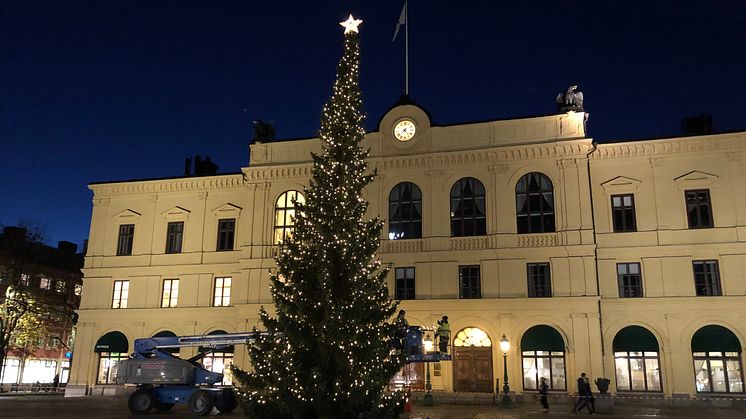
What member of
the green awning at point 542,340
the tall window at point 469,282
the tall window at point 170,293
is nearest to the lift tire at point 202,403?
the tall window at point 469,282

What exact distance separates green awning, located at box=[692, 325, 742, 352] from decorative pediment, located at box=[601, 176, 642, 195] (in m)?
7.85

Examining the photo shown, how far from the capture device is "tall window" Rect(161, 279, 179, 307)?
39562mm

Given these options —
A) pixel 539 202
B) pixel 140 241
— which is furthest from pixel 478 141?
pixel 140 241

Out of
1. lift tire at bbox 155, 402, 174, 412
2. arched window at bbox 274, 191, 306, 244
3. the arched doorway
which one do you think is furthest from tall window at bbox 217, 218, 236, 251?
the arched doorway

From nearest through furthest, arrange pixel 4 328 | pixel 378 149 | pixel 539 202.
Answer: pixel 539 202 < pixel 378 149 < pixel 4 328

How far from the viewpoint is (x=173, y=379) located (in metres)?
26.5

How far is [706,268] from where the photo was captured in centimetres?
3183

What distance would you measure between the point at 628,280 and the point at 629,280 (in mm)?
52

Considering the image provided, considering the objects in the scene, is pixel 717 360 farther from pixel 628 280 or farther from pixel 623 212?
pixel 623 212

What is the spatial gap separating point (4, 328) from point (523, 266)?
3851 cm

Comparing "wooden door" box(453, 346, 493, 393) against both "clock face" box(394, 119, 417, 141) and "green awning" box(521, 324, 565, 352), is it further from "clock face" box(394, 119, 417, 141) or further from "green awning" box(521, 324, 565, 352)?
"clock face" box(394, 119, 417, 141)

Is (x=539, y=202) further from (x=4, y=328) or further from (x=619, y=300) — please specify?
(x=4, y=328)

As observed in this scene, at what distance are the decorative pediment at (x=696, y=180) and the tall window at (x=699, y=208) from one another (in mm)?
298

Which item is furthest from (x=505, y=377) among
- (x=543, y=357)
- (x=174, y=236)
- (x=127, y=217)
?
(x=127, y=217)
